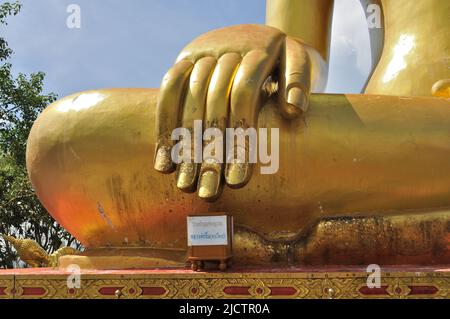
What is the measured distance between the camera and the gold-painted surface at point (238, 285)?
278cm

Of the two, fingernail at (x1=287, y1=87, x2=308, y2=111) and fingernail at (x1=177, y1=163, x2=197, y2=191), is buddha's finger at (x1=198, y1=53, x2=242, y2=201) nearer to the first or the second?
fingernail at (x1=177, y1=163, x2=197, y2=191)

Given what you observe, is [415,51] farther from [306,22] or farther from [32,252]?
[32,252]

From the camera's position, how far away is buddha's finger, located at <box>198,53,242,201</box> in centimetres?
316

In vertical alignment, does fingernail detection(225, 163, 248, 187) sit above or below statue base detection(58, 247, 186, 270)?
above

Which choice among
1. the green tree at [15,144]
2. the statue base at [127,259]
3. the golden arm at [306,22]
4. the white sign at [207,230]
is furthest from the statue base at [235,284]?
the green tree at [15,144]

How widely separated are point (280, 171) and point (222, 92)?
0.59m

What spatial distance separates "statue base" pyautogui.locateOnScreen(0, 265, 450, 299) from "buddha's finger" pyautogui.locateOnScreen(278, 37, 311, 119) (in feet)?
3.11

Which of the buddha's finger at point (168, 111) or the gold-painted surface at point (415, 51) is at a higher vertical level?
the gold-painted surface at point (415, 51)

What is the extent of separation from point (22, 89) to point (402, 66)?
8.30 metres

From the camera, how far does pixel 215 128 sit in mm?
3291

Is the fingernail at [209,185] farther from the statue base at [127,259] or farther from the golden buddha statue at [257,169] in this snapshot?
the statue base at [127,259]

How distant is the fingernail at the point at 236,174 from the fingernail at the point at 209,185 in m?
0.07

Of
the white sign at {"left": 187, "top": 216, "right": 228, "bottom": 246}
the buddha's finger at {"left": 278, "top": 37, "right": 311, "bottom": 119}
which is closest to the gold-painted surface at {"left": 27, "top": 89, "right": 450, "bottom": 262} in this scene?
the buddha's finger at {"left": 278, "top": 37, "right": 311, "bottom": 119}
